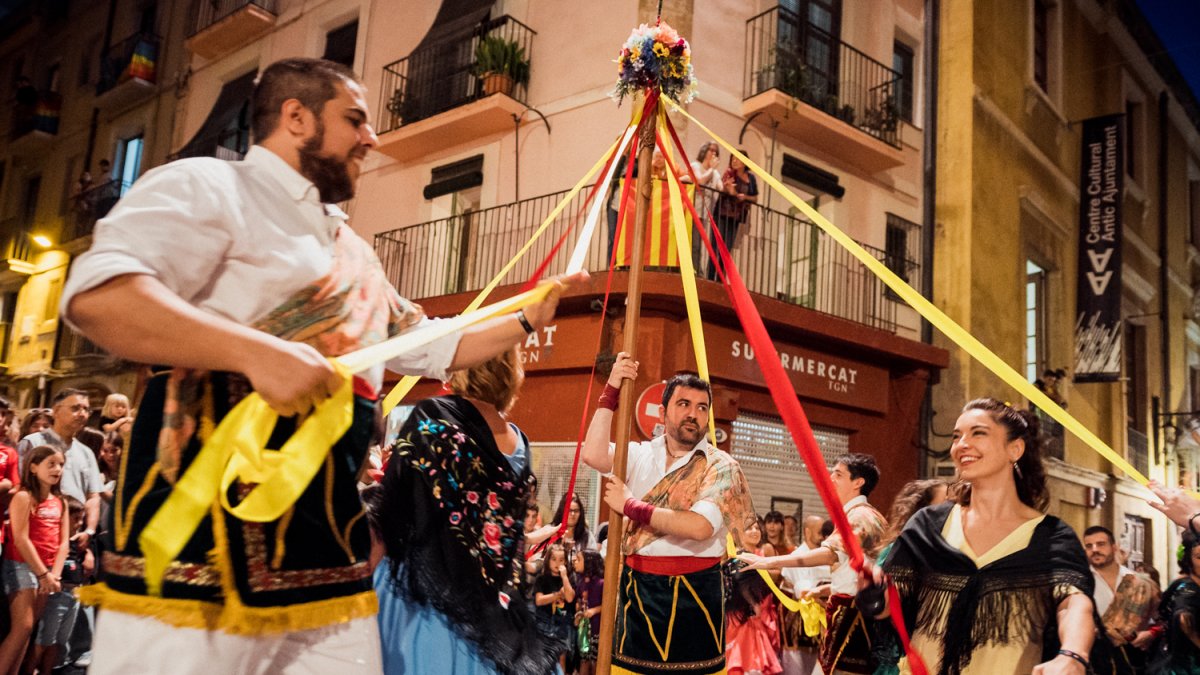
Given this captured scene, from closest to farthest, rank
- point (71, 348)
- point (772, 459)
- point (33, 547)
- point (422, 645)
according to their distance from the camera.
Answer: point (422, 645) < point (33, 547) < point (772, 459) < point (71, 348)

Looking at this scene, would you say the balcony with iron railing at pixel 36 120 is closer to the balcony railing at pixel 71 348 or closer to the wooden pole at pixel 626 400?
the balcony railing at pixel 71 348

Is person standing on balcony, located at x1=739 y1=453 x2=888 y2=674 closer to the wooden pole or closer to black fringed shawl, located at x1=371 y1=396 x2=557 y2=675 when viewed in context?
the wooden pole

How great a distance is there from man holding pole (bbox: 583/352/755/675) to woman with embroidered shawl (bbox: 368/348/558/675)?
1.22 m

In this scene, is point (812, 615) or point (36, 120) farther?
point (36, 120)

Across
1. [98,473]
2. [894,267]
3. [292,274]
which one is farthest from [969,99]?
[292,274]

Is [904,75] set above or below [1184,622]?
above

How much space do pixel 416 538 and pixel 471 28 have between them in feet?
38.3

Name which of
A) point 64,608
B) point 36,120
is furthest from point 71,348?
point 64,608

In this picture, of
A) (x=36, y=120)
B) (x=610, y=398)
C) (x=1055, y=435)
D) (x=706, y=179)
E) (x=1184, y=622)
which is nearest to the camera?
(x=610, y=398)

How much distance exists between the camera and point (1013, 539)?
3.57 metres

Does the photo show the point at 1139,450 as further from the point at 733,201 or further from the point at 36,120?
the point at 36,120

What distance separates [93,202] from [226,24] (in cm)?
503

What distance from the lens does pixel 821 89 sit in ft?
45.6

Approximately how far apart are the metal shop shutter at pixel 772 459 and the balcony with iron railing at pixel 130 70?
14430 millimetres
